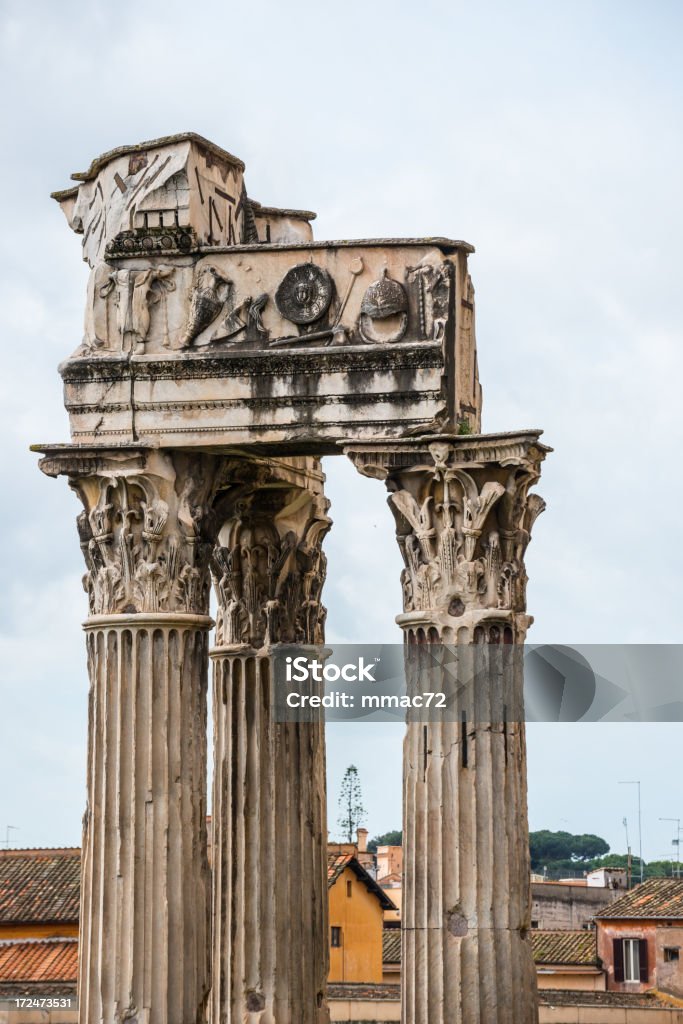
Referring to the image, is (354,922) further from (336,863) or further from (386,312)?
(386,312)

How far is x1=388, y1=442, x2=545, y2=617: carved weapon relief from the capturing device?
26047 mm

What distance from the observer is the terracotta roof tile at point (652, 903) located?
60188mm

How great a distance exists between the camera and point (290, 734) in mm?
30141

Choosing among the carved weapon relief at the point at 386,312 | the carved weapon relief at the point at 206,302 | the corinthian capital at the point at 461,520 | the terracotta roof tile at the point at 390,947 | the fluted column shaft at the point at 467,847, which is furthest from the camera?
the terracotta roof tile at the point at 390,947

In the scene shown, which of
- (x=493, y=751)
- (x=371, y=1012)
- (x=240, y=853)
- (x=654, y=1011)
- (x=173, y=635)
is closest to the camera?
(x=493, y=751)

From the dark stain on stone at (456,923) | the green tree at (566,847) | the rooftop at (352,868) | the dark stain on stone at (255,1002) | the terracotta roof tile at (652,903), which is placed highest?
the green tree at (566,847)

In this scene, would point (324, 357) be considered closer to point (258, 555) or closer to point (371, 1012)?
point (258, 555)

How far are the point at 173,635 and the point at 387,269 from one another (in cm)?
448

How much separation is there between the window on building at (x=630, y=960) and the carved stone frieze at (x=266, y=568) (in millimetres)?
31206

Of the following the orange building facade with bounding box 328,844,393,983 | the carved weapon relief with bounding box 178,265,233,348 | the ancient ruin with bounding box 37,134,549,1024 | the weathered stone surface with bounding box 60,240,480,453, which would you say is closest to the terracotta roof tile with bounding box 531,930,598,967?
the orange building facade with bounding box 328,844,393,983

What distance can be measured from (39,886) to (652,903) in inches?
589

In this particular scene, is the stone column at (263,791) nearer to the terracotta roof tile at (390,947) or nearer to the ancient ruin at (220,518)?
the ancient ruin at (220,518)

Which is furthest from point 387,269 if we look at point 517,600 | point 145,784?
point 145,784

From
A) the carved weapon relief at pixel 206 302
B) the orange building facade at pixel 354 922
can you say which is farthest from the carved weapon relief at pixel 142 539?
the orange building facade at pixel 354 922
